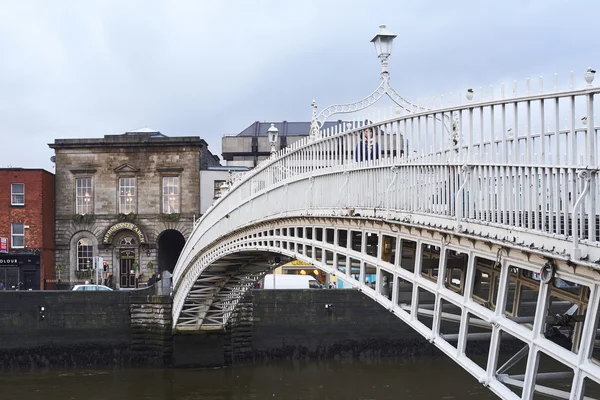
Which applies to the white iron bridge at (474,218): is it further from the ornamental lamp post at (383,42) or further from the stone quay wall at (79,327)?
the stone quay wall at (79,327)

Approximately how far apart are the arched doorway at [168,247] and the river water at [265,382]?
45.8 feet

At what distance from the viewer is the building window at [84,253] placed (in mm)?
43219

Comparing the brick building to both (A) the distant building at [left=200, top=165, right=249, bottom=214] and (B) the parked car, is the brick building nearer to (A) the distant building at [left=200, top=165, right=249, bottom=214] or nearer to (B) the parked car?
(A) the distant building at [left=200, top=165, right=249, bottom=214]

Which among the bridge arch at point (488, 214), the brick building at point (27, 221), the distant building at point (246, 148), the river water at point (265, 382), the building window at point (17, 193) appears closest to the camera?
the bridge arch at point (488, 214)

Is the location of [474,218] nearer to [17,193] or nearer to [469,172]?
[469,172]

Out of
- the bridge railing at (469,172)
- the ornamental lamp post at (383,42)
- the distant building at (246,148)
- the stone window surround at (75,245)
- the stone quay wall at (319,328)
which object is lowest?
the stone quay wall at (319,328)

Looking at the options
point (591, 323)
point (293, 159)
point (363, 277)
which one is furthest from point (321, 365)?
point (591, 323)

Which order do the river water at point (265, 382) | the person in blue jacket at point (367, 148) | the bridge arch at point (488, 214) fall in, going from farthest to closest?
the river water at point (265, 382) < the person in blue jacket at point (367, 148) < the bridge arch at point (488, 214)

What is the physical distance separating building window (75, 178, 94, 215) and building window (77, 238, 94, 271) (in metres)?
1.47

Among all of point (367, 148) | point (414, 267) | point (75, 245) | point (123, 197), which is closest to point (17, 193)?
point (75, 245)

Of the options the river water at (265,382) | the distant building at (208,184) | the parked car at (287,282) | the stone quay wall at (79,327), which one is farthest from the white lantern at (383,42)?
the distant building at (208,184)

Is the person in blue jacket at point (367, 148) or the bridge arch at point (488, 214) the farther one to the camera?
the person in blue jacket at point (367, 148)

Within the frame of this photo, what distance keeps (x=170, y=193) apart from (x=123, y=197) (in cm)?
234

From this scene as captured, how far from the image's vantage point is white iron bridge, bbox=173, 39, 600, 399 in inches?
283
